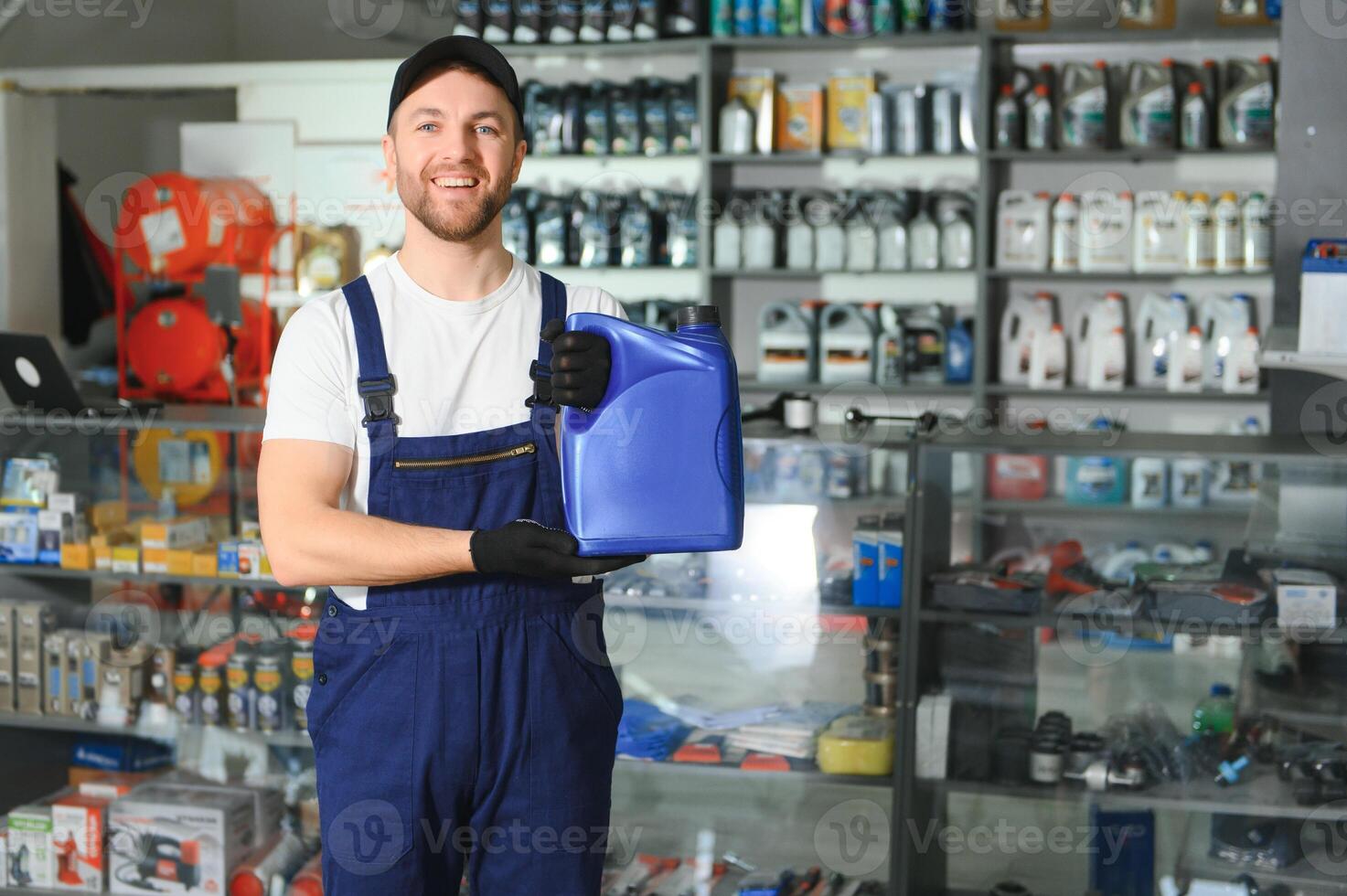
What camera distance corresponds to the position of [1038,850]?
9.69 feet

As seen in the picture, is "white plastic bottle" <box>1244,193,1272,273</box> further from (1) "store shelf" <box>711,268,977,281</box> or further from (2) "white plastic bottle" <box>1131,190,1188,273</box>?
(1) "store shelf" <box>711,268,977,281</box>

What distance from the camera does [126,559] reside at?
129 inches

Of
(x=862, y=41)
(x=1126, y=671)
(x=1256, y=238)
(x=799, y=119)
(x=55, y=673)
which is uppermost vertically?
(x=862, y=41)

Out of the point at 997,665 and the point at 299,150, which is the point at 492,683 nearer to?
the point at 997,665

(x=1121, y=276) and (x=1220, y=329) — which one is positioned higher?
(x=1121, y=276)

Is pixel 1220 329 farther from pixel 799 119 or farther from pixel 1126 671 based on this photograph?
pixel 1126 671

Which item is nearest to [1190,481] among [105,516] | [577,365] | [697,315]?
[697,315]

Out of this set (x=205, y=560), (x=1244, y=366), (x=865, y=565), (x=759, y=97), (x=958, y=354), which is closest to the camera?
(x=865, y=565)

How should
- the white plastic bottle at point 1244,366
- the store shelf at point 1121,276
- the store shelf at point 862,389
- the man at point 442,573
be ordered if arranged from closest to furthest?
the man at point 442,573 → the white plastic bottle at point 1244,366 → the store shelf at point 1121,276 → the store shelf at point 862,389

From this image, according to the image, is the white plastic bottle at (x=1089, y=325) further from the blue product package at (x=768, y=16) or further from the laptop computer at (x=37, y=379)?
the laptop computer at (x=37, y=379)

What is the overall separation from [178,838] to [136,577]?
0.65 meters

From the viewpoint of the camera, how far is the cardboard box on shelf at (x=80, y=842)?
3.31 metres

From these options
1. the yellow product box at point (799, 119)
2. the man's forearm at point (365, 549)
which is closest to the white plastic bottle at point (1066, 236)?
the yellow product box at point (799, 119)

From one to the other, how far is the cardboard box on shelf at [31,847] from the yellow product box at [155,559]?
69 centimetres
